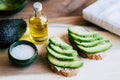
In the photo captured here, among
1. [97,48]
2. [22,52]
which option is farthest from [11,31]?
[97,48]

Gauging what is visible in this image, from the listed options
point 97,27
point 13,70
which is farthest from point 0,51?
point 97,27

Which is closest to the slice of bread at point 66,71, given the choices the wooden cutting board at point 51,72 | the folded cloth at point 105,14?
the wooden cutting board at point 51,72

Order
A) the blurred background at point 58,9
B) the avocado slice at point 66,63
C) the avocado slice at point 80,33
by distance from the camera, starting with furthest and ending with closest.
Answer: the blurred background at point 58,9
the avocado slice at point 80,33
the avocado slice at point 66,63

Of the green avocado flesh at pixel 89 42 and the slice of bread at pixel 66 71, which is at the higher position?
the green avocado flesh at pixel 89 42

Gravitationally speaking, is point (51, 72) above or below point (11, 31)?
below

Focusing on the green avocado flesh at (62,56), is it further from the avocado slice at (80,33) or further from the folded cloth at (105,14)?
the folded cloth at (105,14)

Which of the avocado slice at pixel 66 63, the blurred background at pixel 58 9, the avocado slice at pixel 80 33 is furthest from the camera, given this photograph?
the blurred background at pixel 58 9

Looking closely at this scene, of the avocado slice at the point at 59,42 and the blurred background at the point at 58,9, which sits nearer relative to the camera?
the avocado slice at the point at 59,42

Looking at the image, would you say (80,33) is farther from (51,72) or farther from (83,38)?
(51,72)
